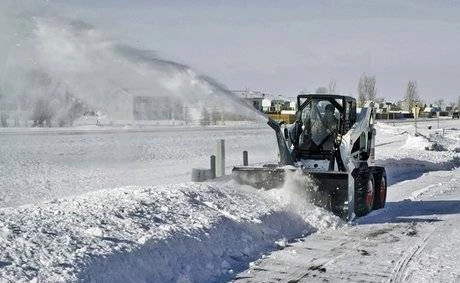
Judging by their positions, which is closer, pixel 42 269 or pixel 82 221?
pixel 42 269

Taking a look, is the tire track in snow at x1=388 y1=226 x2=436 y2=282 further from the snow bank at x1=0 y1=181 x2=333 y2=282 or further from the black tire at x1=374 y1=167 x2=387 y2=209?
the black tire at x1=374 y1=167 x2=387 y2=209

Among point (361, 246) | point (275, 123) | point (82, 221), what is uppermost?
point (275, 123)

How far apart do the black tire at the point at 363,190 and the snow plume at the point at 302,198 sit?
96 centimetres

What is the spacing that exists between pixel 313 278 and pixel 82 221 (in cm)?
327

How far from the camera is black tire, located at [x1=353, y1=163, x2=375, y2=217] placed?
489 inches

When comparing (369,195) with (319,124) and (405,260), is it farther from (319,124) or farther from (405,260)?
(405,260)

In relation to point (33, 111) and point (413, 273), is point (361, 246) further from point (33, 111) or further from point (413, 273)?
point (33, 111)

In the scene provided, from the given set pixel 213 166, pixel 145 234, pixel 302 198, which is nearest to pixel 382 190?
pixel 302 198

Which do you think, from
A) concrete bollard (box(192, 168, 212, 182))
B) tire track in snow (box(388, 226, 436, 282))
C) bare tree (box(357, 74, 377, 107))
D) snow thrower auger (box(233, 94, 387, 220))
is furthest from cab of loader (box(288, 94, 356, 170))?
bare tree (box(357, 74, 377, 107))

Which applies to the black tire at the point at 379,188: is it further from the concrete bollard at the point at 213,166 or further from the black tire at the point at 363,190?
the concrete bollard at the point at 213,166

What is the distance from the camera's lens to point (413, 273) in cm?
812

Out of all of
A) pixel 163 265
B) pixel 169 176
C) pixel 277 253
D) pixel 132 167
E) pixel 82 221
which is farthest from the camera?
pixel 132 167

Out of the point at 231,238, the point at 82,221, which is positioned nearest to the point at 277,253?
the point at 231,238

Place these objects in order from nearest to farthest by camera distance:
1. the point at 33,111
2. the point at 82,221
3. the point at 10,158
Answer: the point at 82,221, the point at 10,158, the point at 33,111
